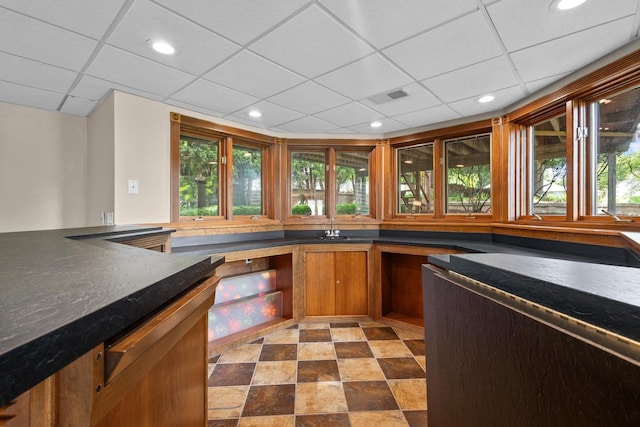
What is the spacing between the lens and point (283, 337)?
2.78 meters

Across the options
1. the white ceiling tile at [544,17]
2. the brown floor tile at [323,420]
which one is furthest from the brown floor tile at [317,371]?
the white ceiling tile at [544,17]

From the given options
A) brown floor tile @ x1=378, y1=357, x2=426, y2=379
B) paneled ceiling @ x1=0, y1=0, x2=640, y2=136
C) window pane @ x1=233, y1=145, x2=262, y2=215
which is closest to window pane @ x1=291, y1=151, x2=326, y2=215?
window pane @ x1=233, y1=145, x2=262, y2=215

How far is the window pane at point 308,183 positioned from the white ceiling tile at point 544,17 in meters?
2.44

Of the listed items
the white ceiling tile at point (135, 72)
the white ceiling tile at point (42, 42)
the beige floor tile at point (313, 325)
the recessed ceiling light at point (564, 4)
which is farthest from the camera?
the beige floor tile at point (313, 325)

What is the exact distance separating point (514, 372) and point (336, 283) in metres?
2.74

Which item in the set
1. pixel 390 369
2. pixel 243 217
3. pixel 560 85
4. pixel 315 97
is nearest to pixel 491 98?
pixel 560 85

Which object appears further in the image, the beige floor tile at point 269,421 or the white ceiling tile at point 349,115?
the white ceiling tile at point 349,115

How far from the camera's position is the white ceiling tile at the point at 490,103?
7.97 feet

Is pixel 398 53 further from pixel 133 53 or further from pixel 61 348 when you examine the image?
pixel 61 348

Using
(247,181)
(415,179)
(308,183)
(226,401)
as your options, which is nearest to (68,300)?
(226,401)

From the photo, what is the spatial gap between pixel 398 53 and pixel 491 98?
1304mm

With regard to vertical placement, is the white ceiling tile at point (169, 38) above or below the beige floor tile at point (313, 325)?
above

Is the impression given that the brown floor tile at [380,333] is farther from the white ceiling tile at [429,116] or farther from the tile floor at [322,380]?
the white ceiling tile at [429,116]

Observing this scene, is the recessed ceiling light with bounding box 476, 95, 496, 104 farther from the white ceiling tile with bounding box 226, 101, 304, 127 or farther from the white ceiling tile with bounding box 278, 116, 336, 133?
the white ceiling tile with bounding box 226, 101, 304, 127
